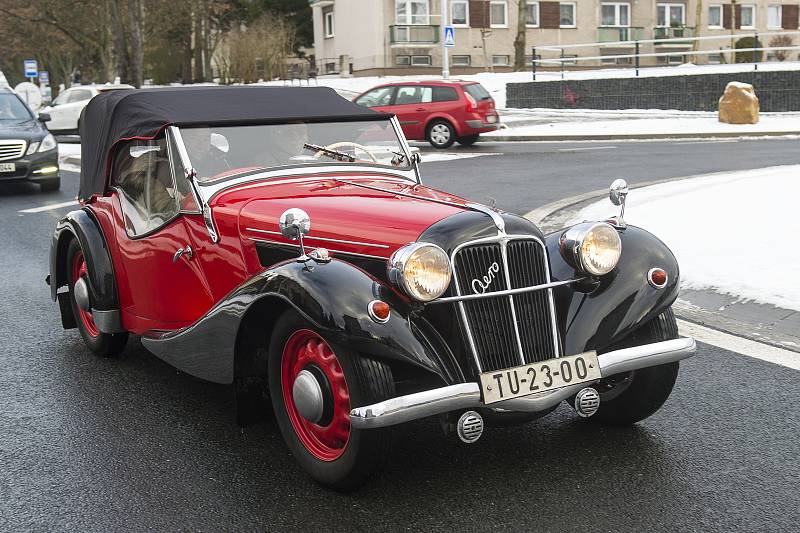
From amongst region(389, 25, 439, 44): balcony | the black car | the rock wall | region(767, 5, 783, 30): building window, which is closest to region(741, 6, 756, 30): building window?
→ region(767, 5, 783, 30): building window

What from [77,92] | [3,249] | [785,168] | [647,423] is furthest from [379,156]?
[77,92]

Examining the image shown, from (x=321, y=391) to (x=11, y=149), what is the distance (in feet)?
43.5

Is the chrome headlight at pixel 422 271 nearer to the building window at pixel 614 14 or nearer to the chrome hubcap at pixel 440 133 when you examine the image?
the chrome hubcap at pixel 440 133

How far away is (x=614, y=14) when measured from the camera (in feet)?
193

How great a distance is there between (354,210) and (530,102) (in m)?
31.1

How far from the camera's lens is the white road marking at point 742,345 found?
5656 millimetres

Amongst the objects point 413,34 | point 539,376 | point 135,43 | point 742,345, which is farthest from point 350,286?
point 413,34

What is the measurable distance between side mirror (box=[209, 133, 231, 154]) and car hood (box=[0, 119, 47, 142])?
11593mm

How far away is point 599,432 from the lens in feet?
15.3

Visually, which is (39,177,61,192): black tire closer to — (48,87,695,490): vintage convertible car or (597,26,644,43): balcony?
(48,87,695,490): vintage convertible car

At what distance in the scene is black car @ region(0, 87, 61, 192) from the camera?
15.6 m

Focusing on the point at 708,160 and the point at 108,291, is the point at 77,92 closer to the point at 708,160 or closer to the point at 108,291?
the point at 708,160

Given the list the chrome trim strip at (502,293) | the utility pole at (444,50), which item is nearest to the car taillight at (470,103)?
the utility pole at (444,50)

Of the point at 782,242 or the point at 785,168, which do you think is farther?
the point at 785,168
